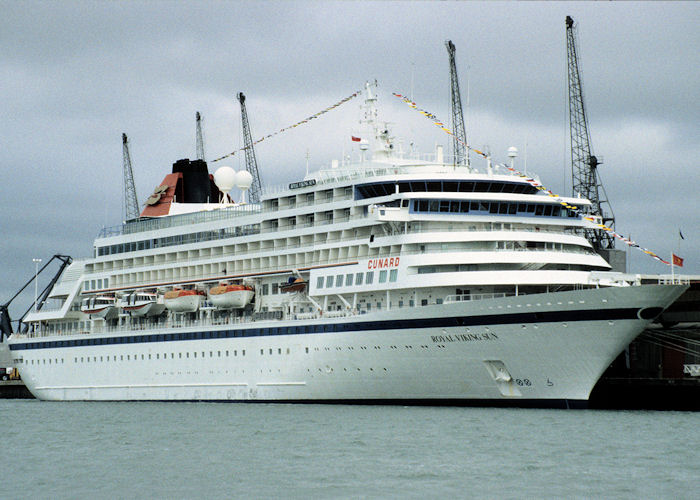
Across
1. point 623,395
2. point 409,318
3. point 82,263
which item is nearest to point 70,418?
point 409,318

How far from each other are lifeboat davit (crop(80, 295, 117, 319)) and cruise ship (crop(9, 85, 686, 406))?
0.38ft

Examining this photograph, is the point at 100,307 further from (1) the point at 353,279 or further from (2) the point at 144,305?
(1) the point at 353,279

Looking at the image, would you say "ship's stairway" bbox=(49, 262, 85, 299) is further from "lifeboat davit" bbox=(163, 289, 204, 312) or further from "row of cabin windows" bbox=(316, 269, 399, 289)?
"row of cabin windows" bbox=(316, 269, 399, 289)

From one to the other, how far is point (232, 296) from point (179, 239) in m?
7.40

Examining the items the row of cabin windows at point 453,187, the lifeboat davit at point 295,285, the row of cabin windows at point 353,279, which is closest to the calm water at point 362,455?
the row of cabin windows at point 353,279

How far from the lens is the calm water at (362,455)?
77.9 ft

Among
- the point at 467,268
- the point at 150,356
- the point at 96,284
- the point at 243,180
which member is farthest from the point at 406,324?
the point at 96,284

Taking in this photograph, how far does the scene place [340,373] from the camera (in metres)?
41.1

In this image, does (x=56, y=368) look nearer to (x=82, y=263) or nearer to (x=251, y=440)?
(x=82, y=263)

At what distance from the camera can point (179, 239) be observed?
5309 cm

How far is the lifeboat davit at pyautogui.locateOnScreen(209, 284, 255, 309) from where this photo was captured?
46906 mm

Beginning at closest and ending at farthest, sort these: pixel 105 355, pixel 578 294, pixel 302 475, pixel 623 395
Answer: pixel 302 475 < pixel 578 294 < pixel 623 395 < pixel 105 355

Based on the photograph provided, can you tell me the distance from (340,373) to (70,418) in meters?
11.1

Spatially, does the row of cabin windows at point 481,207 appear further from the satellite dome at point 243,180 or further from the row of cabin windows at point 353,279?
the satellite dome at point 243,180
